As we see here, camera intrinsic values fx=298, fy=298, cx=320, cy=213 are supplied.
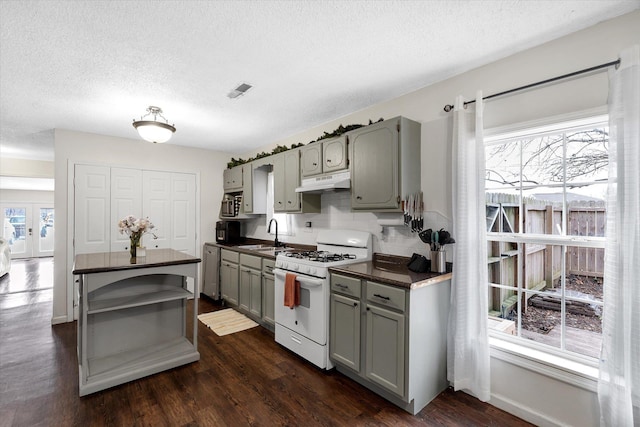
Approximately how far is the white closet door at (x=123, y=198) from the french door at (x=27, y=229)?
8.02 m

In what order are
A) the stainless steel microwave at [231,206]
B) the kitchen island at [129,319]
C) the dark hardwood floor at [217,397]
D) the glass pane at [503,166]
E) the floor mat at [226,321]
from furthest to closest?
the stainless steel microwave at [231,206]
the floor mat at [226,321]
the kitchen island at [129,319]
the glass pane at [503,166]
the dark hardwood floor at [217,397]

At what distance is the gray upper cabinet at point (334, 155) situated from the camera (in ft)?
10.1

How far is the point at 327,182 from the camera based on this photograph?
3.20 m

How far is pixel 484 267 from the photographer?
2.20m

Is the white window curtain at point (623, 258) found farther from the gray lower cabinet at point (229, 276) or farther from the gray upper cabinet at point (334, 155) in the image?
the gray lower cabinet at point (229, 276)

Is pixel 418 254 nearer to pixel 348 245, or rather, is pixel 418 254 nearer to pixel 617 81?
pixel 348 245

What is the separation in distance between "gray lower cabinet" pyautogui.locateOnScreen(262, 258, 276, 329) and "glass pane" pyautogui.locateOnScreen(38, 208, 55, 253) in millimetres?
10494

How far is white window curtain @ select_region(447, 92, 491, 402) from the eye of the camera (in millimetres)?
2184

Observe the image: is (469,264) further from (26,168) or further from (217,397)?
(26,168)

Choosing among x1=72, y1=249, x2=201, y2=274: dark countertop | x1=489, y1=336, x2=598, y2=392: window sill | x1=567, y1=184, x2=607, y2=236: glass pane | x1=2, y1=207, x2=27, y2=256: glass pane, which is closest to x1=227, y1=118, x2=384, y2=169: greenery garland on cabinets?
x1=567, y1=184, x2=607, y2=236: glass pane

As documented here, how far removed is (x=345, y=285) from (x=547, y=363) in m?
1.44

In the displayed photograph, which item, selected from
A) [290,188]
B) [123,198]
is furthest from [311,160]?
[123,198]

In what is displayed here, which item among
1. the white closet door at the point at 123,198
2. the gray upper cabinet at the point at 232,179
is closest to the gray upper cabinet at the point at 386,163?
the gray upper cabinet at the point at 232,179

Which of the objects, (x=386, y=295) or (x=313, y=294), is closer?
(x=386, y=295)
